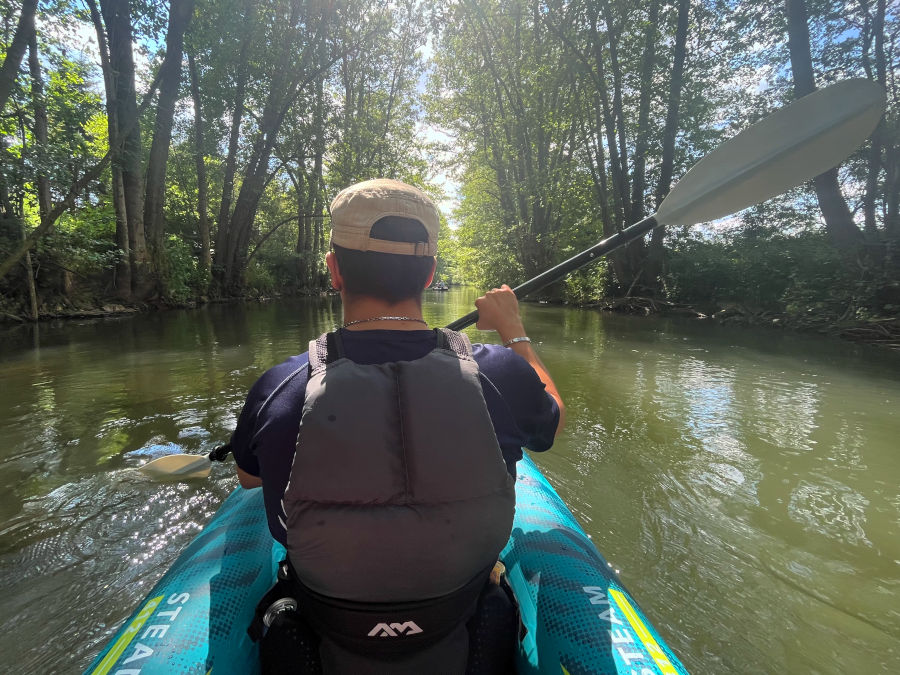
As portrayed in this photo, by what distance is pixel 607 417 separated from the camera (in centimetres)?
433

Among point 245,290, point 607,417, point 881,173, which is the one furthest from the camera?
point 245,290

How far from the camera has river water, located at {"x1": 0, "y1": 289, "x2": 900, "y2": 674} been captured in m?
1.80

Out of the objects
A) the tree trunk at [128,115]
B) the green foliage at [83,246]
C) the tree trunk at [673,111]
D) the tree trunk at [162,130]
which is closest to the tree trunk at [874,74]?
the tree trunk at [673,111]

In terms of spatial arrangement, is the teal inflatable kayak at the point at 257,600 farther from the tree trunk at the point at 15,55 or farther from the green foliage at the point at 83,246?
the green foliage at the point at 83,246

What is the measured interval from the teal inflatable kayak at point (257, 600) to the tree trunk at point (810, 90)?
13.7 m

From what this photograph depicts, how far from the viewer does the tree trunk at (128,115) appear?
10.8 metres

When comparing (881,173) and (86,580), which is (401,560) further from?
(881,173)

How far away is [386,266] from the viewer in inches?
39.7

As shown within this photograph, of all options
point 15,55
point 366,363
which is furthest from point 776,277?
point 15,55

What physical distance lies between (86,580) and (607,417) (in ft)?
13.3

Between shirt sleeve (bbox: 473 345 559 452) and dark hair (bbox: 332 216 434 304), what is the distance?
25 cm

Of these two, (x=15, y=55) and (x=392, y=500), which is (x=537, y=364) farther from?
(x=15, y=55)

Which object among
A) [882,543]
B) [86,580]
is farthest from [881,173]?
[86,580]

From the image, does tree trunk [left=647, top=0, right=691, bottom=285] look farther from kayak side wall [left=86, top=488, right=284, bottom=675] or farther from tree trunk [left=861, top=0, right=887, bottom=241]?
kayak side wall [left=86, top=488, right=284, bottom=675]
